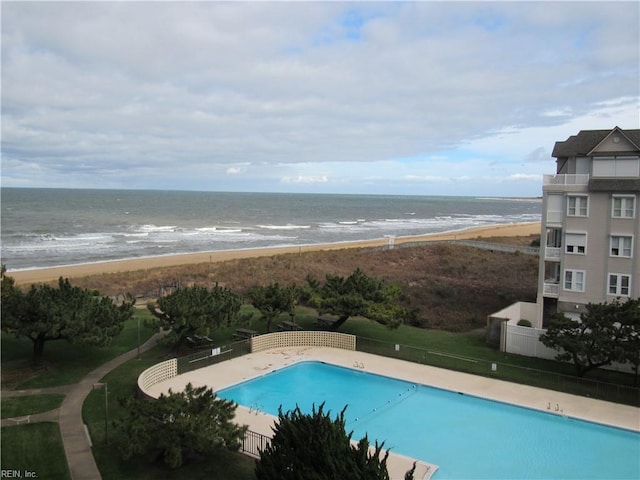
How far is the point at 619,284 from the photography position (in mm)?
27047

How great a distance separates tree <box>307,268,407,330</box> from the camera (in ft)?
91.0

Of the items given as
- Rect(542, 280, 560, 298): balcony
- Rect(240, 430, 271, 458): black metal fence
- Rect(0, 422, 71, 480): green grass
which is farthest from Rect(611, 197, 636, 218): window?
Rect(0, 422, 71, 480): green grass

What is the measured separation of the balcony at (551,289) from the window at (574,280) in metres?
0.53

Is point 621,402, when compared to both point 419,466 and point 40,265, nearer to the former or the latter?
point 419,466

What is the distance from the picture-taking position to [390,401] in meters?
21.7

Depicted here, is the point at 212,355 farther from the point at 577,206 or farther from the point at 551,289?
the point at 577,206

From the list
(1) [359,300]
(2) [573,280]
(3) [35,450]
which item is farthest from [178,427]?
(2) [573,280]

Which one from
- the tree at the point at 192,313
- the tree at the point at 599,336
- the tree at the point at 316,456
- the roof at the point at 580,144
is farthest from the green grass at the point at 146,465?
the roof at the point at 580,144

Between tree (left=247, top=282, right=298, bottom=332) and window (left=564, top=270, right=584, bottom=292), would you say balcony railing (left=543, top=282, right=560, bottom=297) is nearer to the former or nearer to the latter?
window (left=564, top=270, right=584, bottom=292)

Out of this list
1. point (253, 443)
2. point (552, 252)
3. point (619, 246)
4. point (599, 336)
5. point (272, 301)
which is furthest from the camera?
point (552, 252)

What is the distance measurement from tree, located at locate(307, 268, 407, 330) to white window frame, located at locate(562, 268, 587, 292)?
8761 millimetres

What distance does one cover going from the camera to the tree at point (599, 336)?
21219 millimetres

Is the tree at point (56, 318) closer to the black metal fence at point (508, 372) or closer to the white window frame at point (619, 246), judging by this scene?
the black metal fence at point (508, 372)

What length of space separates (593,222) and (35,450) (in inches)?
1056
